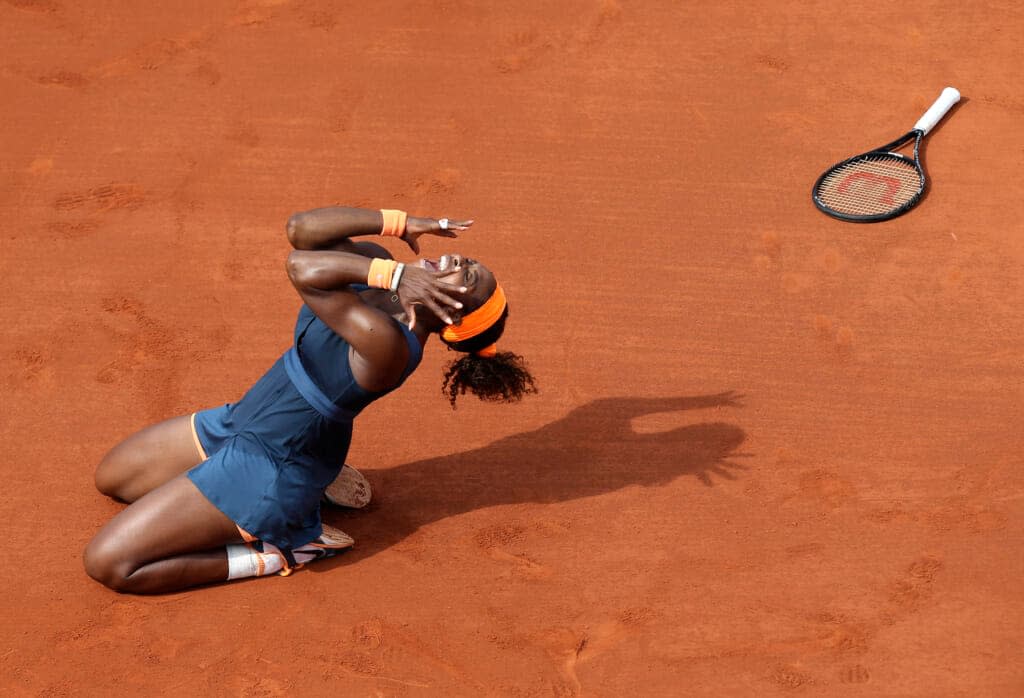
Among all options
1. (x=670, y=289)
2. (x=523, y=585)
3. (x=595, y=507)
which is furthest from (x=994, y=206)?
(x=523, y=585)

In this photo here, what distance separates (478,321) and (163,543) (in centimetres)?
153

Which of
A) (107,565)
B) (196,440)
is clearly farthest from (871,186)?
(107,565)

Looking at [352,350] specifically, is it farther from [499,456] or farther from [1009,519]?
[1009,519]

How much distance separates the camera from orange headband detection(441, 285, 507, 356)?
482 centimetres

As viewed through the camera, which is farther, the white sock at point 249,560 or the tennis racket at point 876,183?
the tennis racket at point 876,183

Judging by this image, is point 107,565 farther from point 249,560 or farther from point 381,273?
point 381,273

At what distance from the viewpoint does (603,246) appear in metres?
6.77

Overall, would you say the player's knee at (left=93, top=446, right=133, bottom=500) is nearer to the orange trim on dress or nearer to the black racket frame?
the orange trim on dress

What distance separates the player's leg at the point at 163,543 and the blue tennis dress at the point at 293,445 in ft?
0.25

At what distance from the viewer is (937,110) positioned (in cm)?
734

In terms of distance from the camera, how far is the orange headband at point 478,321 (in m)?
4.82

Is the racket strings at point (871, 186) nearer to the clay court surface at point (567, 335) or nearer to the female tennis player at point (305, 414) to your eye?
the clay court surface at point (567, 335)

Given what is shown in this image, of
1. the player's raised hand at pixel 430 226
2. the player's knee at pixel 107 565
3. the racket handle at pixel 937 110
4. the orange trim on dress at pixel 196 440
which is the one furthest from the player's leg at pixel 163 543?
the racket handle at pixel 937 110

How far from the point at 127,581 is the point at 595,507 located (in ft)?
6.41
